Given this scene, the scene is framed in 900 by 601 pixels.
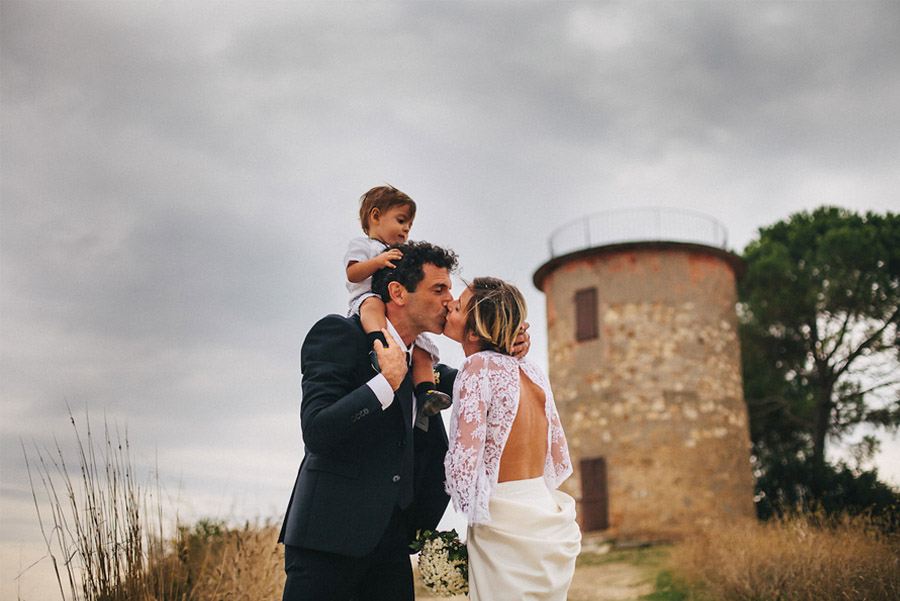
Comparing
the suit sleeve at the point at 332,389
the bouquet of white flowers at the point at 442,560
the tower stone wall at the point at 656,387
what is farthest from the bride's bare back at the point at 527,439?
the tower stone wall at the point at 656,387

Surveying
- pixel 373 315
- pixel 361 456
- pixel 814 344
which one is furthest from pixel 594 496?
pixel 361 456

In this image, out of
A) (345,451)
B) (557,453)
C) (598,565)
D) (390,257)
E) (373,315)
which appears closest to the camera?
(345,451)

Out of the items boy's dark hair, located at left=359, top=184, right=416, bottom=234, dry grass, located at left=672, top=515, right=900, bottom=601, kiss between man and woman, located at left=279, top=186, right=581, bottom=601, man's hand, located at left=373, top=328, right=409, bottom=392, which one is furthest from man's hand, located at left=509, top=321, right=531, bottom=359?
dry grass, located at left=672, top=515, right=900, bottom=601

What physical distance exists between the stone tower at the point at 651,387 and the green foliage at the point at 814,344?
139cm

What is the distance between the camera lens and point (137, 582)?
15.4 ft

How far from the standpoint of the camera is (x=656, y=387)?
16.9 metres

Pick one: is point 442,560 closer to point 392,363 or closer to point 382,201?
point 392,363

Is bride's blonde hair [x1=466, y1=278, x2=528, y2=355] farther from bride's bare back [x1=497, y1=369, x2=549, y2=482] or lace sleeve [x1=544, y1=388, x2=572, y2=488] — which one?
lace sleeve [x1=544, y1=388, x2=572, y2=488]

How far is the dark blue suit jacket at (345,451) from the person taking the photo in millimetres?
2984

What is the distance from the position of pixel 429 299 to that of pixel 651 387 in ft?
46.7

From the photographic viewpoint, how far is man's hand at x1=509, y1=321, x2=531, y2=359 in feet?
12.1

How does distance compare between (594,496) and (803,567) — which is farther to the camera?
Answer: (594,496)

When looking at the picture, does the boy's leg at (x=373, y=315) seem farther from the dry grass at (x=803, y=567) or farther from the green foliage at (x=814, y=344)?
the green foliage at (x=814, y=344)

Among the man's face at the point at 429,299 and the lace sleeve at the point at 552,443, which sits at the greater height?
the man's face at the point at 429,299
